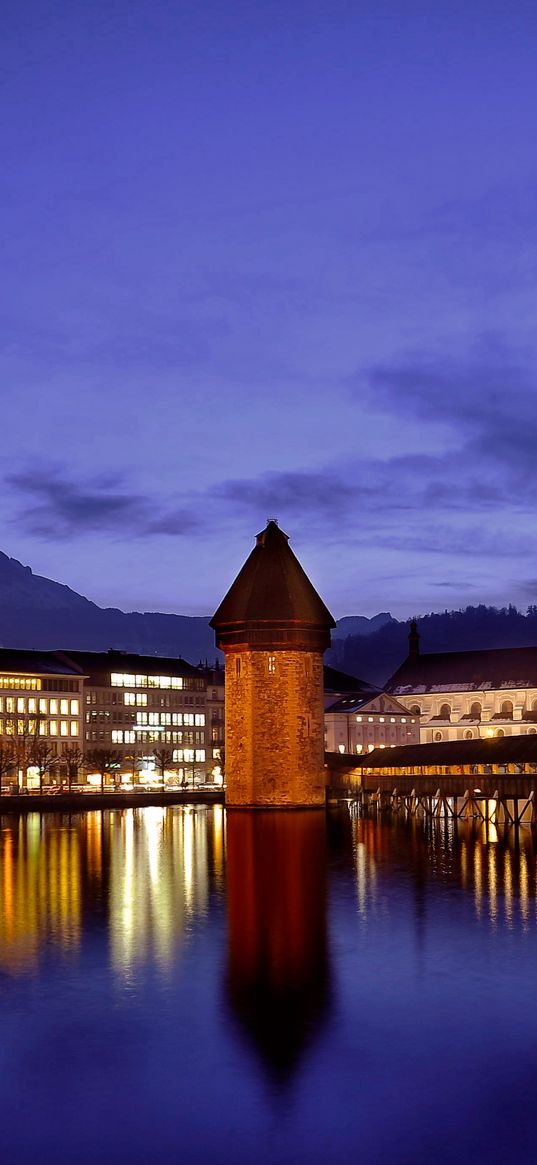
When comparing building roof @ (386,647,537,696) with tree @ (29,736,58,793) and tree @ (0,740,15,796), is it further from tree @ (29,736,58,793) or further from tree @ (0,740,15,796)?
tree @ (0,740,15,796)

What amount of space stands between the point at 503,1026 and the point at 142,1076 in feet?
14.1

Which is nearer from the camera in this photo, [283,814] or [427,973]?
[427,973]

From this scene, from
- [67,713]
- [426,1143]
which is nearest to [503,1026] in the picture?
[426,1143]

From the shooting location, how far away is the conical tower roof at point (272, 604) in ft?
195

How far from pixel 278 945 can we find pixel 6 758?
2216 inches

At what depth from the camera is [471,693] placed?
97688mm

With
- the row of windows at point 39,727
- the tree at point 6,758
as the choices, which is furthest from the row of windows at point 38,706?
the tree at point 6,758

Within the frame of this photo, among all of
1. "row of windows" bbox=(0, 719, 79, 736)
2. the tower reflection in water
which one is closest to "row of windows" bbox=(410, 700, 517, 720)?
"row of windows" bbox=(0, 719, 79, 736)

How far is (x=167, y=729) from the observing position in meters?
94.6

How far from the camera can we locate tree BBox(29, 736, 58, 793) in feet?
249

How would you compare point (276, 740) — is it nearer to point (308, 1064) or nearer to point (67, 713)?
point (67, 713)

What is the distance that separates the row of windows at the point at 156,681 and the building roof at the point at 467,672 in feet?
51.8

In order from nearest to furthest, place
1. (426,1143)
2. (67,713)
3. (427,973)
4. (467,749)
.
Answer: (426,1143)
(427,973)
(467,749)
(67,713)

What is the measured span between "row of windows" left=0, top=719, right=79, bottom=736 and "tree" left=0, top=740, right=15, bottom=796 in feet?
5.10
